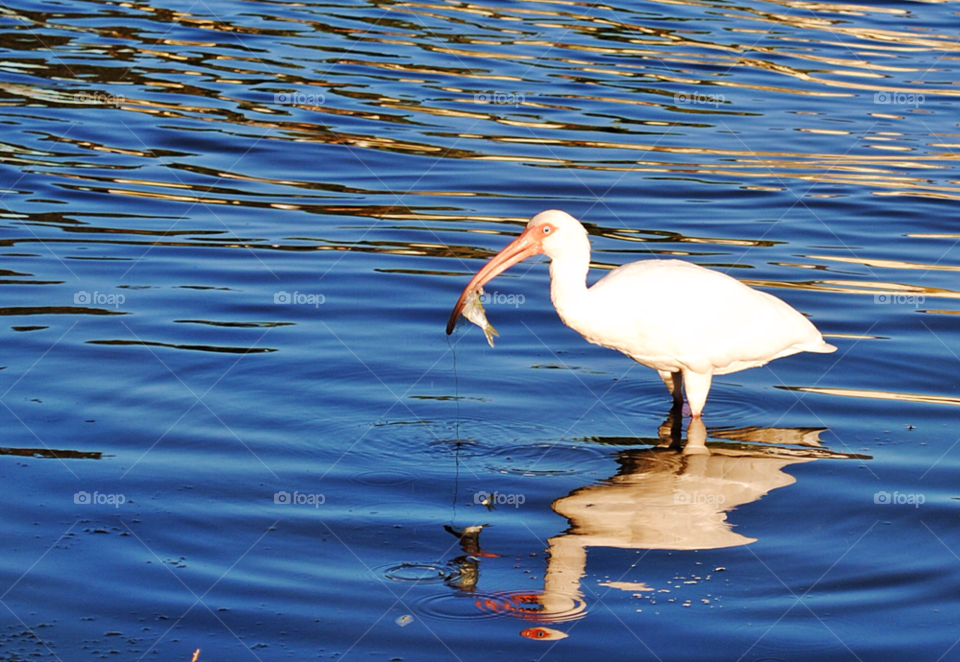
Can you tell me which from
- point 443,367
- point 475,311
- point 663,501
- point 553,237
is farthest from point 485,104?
point 663,501

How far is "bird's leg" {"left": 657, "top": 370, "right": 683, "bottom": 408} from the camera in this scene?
8.59 metres

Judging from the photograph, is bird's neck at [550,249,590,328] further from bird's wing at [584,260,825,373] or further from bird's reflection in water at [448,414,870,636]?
bird's reflection in water at [448,414,870,636]

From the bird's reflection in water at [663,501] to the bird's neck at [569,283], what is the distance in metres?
0.86

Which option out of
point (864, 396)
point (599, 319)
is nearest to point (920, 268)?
point (864, 396)

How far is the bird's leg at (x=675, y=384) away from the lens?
28.2ft

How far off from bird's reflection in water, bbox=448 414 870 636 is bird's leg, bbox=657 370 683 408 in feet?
0.48

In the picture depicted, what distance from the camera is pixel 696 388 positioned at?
26.7 feet

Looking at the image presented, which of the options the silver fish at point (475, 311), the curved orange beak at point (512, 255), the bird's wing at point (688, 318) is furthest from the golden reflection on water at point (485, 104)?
the curved orange beak at point (512, 255)

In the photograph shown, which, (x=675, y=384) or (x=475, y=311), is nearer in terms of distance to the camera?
(x=475, y=311)

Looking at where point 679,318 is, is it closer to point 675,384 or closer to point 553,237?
point 675,384

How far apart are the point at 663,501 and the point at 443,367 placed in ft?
7.20

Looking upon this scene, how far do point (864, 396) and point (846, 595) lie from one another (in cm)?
279

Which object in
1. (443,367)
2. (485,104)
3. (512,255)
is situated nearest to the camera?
(512,255)

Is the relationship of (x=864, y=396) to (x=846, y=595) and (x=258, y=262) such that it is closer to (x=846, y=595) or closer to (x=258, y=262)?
(x=846, y=595)
